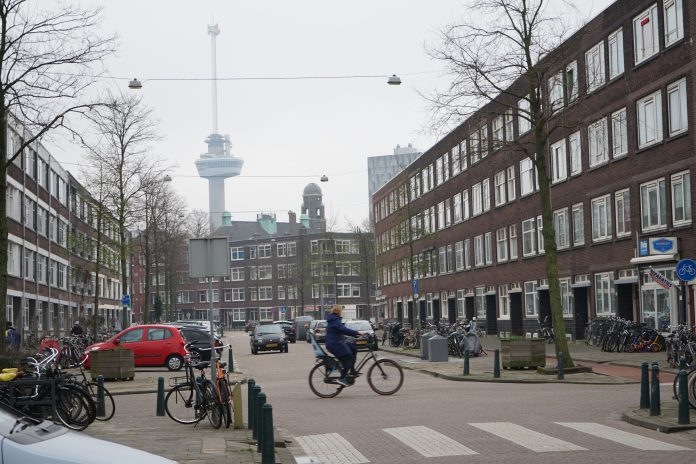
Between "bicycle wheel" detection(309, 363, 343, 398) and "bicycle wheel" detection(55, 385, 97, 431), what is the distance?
19.7 ft

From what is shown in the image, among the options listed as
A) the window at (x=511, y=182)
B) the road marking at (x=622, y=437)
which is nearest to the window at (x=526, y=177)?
the window at (x=511, y=182)

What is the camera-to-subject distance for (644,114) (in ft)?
116

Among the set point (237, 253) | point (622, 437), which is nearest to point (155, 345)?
point (622, 437)

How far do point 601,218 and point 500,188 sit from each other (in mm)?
14786

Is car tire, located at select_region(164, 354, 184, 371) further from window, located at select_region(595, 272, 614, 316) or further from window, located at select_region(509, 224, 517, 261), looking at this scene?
window, located at select_region(509, 224, 517, 261)

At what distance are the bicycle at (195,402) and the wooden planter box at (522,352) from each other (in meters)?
12.9

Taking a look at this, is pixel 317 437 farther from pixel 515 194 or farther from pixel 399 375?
pixel 515 194

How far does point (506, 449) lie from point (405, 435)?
180cm

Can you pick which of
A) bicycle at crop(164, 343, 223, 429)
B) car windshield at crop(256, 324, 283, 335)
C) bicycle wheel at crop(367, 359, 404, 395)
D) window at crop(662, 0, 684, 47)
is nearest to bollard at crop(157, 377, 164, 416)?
bicycle at crop(164, 343, 223, 429)

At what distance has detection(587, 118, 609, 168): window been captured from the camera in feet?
128

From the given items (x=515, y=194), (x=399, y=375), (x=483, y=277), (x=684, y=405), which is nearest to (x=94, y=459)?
(x=684, y=405)

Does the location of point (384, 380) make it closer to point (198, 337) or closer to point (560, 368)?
point (560, 368)

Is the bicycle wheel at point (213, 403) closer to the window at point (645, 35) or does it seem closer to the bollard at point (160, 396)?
the bollard at point (160, 396)

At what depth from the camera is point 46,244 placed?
6112cm
